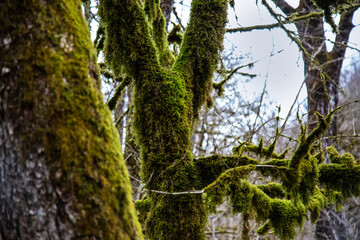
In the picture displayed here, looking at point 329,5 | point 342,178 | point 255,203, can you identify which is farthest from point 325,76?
point 255,203

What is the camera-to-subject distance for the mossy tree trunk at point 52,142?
1028 millimetres

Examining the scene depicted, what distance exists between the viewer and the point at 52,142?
3.47ft

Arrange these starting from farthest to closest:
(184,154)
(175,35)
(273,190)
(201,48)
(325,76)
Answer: (325,76), (175,35), (273,190), (201,48), (184,154)

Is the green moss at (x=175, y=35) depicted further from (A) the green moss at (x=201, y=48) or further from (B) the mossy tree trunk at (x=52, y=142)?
(B) the mossy tree trunk at (x=52, y=142)

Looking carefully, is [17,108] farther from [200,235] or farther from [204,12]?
[204,12]

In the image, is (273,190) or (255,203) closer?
(255,203)

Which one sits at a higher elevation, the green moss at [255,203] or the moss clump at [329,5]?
the moss clump at [329,5]

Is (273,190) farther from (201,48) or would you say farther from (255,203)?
(201,48)

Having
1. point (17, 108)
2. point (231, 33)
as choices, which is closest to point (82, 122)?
point (17, 108)

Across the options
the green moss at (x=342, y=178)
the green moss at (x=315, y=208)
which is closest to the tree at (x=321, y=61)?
the green moss at (x=315, y=208)

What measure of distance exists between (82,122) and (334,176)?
2.59m

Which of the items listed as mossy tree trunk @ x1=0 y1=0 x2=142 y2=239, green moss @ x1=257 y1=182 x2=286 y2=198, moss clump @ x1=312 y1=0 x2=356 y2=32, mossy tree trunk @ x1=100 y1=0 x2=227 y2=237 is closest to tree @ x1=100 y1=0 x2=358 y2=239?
mossy tree trunk @ x1=100 y1=0 x2=227 y2=237

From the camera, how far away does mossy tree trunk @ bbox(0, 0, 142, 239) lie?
3.37 feet

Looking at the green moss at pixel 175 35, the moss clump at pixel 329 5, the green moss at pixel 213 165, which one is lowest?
the green moss at pixel 213 165
